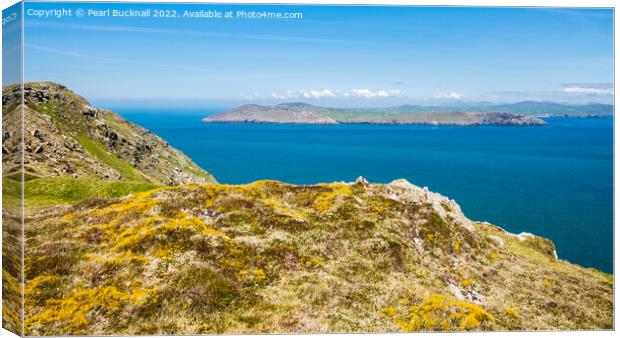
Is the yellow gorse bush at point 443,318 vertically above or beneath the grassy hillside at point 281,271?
beneath

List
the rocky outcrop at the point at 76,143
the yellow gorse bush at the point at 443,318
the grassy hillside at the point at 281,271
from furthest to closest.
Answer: the rocky outcrop at the point at 76,143
the yellow gorse bush at the point at 443,318
the grassy hillside at the point at 281,271

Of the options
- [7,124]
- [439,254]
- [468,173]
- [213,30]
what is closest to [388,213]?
[439,254]

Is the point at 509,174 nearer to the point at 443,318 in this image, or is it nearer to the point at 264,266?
the point at 443,318

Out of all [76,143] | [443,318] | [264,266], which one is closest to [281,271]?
[264,266]

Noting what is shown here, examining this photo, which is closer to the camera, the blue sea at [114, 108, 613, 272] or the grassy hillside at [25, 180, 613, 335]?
the grassy hillside at [25, 180, 613, 335]

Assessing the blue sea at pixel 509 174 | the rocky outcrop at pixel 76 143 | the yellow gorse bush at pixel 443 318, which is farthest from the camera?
the blue sea at pixel 509 174

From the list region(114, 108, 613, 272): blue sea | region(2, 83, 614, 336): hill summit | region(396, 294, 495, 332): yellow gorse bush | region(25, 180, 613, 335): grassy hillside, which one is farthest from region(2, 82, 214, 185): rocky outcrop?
region(396, 294, 495, 332): yellow gorse bush

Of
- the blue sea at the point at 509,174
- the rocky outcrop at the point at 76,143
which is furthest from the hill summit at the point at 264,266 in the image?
the blue sea at the point at 509,174

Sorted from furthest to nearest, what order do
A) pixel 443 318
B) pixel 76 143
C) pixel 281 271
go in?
1. pixel 76 143
2. pixel 281 271
3. pixel 443 318

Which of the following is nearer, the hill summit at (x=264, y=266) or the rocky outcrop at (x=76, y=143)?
the hill summit at (x=264, y=266)

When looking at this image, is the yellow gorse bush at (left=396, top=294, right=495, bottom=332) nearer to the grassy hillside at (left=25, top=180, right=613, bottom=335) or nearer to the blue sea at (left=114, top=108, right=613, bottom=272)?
the grassy hillside at (left=25, top=180, right=613, bottom=335)

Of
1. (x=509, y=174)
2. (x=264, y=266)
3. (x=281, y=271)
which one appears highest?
(x=264, y=266)

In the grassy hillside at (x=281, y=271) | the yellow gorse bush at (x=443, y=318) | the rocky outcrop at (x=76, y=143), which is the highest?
the rocky outcrop at (x=76, y=143)

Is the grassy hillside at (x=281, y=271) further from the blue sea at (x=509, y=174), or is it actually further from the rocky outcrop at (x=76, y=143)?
the blue sea at (x=509, y=174)
